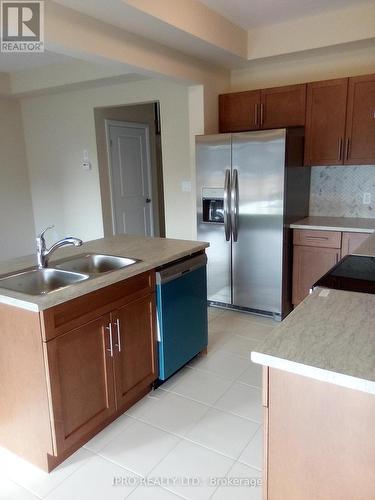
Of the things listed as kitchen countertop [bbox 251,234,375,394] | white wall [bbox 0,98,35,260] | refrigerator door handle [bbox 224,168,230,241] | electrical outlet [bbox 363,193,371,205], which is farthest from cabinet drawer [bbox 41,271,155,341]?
white wall [bbox 0,98,35,260]

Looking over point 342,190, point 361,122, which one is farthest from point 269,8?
point 342,190

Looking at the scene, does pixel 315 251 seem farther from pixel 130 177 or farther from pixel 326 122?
pixel 130 177

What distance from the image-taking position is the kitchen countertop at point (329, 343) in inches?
43.4

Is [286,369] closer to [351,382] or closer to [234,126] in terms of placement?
[351,382]

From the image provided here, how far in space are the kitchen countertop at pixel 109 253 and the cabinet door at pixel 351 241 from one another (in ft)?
4.51

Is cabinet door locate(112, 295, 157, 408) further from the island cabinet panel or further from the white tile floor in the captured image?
the island cabinet panel

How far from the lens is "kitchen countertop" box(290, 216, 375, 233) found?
10.8 feet

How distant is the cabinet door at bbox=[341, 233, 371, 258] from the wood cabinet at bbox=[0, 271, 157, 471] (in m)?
1.96

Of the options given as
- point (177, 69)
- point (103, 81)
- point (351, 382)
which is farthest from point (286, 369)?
point (103, 81)

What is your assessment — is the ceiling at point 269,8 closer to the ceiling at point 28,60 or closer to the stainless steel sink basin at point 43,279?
the ceiling at point 28,60

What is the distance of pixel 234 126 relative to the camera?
3.90 meters

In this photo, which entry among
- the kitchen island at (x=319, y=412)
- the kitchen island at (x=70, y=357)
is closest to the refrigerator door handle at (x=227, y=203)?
the kitchen island at (x=70, y=357)

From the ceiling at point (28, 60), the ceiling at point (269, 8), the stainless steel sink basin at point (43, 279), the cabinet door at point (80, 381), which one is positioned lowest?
the cabinet door at point (80, 381)

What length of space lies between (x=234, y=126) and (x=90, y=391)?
9.55 ft
